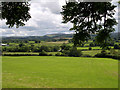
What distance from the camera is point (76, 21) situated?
24.5 ft

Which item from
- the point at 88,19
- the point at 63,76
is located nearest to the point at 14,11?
the point at 88,19

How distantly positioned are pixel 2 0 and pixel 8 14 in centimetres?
94

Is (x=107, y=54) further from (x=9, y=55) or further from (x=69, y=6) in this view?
(x=9, y=55)

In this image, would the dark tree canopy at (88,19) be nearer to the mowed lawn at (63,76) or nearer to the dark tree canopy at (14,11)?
the dark tree canopy at (14,11)

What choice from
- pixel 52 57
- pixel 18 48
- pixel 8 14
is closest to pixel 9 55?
pixel 18 48

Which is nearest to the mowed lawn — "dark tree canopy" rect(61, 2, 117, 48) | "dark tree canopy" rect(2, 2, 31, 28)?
"dark tree canopy" rect(2, 2, 31, 28)

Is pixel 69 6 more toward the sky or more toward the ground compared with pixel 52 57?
more toward the sky

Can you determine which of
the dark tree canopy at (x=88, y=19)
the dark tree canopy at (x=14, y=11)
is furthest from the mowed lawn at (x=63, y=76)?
the dark tree canopy at (x=88, y=19)

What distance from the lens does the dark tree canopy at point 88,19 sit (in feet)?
22.1

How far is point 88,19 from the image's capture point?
286 inches

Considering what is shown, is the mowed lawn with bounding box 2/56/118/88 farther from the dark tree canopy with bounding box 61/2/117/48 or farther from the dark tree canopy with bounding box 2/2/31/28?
the dark tree canopy with bounding box 61/2/117/48

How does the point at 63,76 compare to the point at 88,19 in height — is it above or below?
below

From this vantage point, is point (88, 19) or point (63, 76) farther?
→ point (63, 76)

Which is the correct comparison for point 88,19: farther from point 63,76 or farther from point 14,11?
point 63,76
